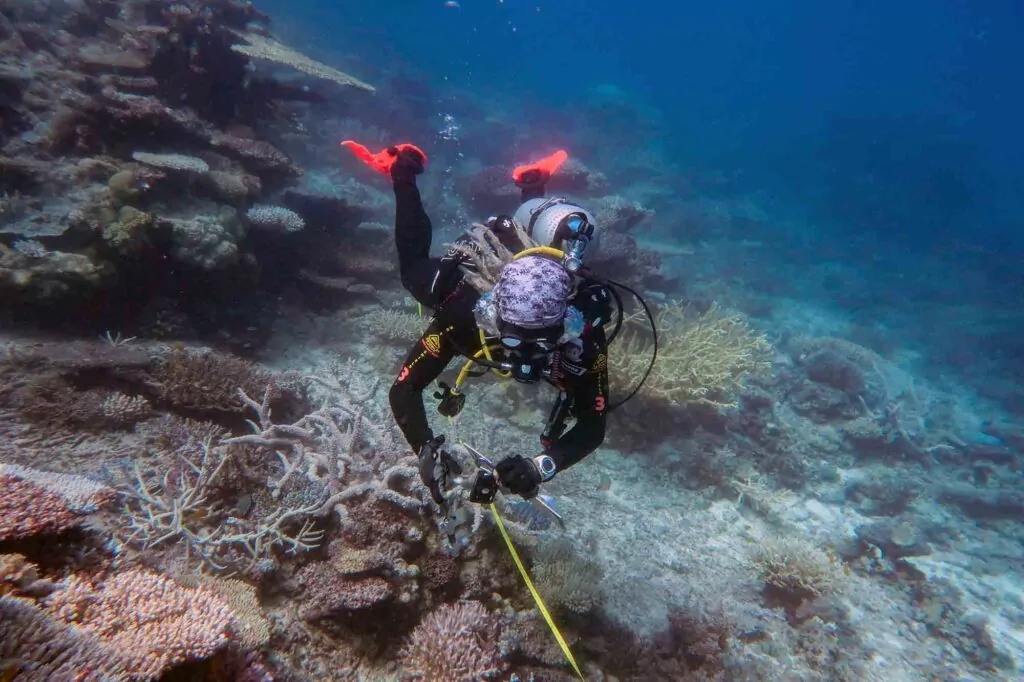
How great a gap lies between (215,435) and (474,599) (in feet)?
9.29

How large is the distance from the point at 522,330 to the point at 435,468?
1075 mm

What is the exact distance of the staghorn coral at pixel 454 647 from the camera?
3.21 meters

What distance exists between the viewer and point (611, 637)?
426 centimetres

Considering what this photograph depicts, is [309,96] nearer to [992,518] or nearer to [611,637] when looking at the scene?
[611,637]

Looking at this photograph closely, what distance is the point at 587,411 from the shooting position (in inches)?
136

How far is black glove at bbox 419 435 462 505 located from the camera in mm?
3016

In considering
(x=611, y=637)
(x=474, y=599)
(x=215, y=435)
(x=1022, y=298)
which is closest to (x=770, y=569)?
(x=611, y=637)

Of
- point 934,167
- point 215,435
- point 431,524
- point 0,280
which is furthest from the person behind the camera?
point 934,167

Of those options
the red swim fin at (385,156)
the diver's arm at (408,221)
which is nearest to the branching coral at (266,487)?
the diver's arm at (408,221)

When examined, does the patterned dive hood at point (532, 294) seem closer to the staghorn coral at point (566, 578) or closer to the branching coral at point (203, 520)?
the branching coral at point (203, 520)

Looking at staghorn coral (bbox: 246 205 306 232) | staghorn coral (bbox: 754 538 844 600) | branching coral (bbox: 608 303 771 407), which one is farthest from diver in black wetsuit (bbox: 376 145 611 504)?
staghorn coral (bbox: 246 205 306 232)

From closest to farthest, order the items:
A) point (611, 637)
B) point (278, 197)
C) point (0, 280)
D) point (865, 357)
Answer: point (611, 637)
point (0, 280)
point (278, 197)
point (865, 357)

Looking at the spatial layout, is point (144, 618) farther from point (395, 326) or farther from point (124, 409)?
point (395, 326)

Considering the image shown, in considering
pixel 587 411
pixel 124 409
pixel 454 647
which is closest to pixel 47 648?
pixel 454 647
